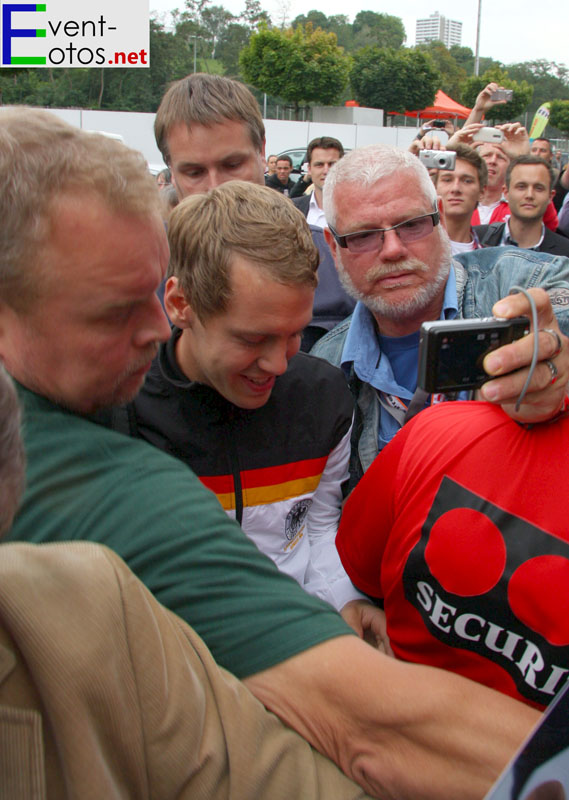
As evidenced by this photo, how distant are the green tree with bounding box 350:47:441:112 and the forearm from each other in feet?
159

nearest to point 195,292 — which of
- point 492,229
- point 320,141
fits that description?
point 492,229

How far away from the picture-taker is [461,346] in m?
1.23

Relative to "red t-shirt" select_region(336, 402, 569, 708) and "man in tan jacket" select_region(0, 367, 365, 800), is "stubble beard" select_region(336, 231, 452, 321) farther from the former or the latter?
"man in tan jacket" select_region(0, 367, 365, 800)

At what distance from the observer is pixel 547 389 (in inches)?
48.6

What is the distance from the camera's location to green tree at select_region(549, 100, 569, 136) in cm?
4410

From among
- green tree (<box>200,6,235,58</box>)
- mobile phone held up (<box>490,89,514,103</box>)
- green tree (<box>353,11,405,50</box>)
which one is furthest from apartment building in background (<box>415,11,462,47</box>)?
mobile phone held up (<box>490,89,514,103</box>)

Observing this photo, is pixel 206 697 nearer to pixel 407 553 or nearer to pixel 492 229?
Answer: pixel 407 553

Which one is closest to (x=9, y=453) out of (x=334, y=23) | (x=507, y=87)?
(x=507, y=87)

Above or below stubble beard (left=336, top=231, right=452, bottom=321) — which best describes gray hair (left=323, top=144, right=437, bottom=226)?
above

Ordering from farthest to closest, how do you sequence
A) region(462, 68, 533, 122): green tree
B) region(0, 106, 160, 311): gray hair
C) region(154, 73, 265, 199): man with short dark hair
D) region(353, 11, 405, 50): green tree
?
region(353, 11, 405, 50): green tree
region(462, 68, 533, 122): green tree
region(154, 73, 265, 199): man with short dark hair
region(0, 106, 160, 311): gray hair

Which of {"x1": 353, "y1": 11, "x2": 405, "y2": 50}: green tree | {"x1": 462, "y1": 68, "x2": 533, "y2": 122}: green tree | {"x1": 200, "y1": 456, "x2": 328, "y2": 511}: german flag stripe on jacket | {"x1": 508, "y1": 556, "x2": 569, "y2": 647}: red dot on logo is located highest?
{"x1": 353, "y1": 11, "x2": 405, "y2": 50}: green tree

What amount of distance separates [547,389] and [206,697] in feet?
2.64

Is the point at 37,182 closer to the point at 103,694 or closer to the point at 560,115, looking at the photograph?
the point at 103,694

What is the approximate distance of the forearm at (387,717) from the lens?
0.99 metres
